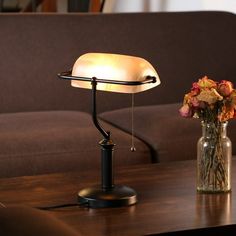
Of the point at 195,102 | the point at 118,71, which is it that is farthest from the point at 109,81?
the point at 195,102

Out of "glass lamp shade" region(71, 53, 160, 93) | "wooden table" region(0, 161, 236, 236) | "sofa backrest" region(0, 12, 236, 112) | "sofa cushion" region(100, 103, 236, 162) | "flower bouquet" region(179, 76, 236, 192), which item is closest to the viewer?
"wooden table" region(0, 161, 236, 236)

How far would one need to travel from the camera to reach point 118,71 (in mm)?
1901

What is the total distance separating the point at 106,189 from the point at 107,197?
0.17 ft

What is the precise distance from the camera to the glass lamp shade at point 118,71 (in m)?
1.89

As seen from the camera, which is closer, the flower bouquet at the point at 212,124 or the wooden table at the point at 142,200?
the wooden table at the point at 142,200

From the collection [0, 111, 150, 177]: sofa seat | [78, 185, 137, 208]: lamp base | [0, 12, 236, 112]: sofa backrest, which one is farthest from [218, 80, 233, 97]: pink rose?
[0, 12, 236, 112]: sofa backrest

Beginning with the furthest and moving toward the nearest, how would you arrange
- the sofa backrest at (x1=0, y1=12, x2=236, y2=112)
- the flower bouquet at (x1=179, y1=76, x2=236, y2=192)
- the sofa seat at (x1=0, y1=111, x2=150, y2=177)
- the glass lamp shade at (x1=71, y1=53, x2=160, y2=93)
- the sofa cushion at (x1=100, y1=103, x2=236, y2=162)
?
1. the sofa backrest at (x1=0, y1=12, x2=236, y2=112)
2. the sofa cushion at (x1=100, y1=103, x2=236, y2=162)
3. the sofa seat at (x1=0, y1=111, x2=150, y2=177)
4. the flower bouquet at (x1=179, y1=76, x2=236, y2=192)
5. the glass lamp shade at (x1=71, y1=53, x2=160, y2=93)

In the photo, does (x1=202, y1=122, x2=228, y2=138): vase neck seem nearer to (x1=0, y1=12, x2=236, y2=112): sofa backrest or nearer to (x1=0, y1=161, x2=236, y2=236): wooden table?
(x1=0, y1=161, x2=236, y2=236): wooden table

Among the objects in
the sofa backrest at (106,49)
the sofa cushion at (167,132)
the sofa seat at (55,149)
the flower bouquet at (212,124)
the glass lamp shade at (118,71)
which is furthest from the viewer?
the sofa backrest at (106,49)

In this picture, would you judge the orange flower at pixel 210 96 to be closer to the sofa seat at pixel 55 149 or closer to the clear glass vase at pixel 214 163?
the clear glass vase at pixel 214 163

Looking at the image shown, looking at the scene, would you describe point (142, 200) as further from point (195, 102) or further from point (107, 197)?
point (195, 102)

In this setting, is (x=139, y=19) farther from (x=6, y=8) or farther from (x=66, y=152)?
(x=6, y=8)

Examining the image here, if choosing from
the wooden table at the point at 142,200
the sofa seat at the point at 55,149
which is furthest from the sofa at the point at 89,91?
the wooden table at the point at 142,200

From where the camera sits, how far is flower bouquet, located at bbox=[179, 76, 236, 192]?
1995mm
